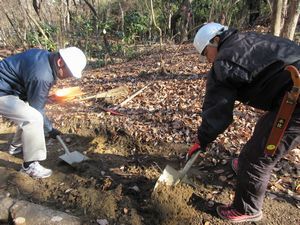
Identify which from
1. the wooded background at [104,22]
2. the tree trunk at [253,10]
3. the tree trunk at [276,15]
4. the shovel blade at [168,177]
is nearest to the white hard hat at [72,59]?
the shovel blade at [168,177]

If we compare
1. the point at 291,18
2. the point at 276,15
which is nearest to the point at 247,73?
the point at 276,15

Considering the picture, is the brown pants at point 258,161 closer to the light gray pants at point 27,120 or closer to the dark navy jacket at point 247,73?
the dark navy jacket at point 247,73

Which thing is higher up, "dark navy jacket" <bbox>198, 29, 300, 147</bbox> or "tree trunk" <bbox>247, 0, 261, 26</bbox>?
"dark navy jacket" <bbox>198, 29, 300, 147</bbox>

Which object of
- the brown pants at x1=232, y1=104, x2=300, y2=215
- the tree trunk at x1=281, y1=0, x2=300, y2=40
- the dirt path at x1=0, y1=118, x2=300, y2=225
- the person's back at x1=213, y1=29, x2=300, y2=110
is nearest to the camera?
the person's back at x1=213, y1=29, x2=300, y2=110

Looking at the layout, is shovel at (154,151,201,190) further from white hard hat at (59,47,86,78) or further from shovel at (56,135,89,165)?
white hard hat at (59,47,86,78)

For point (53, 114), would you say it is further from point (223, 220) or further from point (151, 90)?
point (223, 220)

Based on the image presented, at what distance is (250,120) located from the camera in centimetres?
484

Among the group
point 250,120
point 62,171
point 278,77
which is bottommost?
point 62,171

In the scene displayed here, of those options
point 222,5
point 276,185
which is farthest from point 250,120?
point 222,5

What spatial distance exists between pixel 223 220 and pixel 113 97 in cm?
348

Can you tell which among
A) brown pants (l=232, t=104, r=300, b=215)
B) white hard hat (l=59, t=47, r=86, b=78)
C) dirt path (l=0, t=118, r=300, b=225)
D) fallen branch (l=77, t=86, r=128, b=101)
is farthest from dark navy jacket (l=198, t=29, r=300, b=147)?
fallen branch (l=77, t=86, r=128, b=101)

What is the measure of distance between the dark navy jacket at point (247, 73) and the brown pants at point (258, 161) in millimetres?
196

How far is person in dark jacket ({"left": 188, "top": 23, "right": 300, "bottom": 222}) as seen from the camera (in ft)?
8.68

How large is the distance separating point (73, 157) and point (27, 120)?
90 cm
